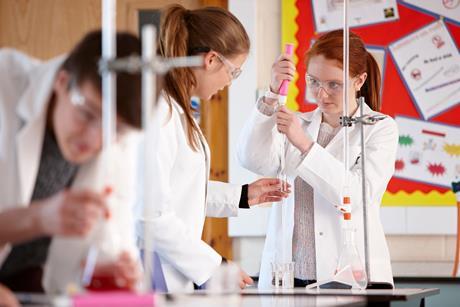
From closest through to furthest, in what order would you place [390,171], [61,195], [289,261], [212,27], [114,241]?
[61,195]
[114,241]
[212,27]
[289,261]
[390,171]

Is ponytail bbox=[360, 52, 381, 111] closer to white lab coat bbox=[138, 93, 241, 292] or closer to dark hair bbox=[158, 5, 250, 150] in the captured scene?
dark hair bbox=[158, 5, 250, 150]

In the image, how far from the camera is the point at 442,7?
14.0ft

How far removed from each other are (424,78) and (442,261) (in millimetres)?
861

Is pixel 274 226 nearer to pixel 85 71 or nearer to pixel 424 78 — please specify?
pixel 85 71

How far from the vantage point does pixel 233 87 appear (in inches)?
166

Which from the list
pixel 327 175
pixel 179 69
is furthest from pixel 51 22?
pixel 327 175

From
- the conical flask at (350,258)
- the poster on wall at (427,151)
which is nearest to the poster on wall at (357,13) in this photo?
the poster on wall at (427,151)

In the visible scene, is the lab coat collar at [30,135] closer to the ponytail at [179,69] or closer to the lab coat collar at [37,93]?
the lab coat collar at [37,93]

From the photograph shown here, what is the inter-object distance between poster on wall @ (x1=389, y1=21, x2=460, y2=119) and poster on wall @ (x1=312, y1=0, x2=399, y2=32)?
0.51 feet

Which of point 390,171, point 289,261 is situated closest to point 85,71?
point 289,261

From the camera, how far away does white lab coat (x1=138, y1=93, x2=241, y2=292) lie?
6.52 ft

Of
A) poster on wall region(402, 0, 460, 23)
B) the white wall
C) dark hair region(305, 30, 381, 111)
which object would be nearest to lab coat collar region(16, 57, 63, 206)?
dark hair region(305, 30, 381, 111)

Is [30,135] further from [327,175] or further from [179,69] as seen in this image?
[327,175]

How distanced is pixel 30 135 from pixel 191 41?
1.02 metres
